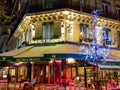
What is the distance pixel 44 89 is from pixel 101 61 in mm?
4642

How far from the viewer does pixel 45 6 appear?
71.5 ft

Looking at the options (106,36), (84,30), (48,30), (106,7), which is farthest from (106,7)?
(48,30)

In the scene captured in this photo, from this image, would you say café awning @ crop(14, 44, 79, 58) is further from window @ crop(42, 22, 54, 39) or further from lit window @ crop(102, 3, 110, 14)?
lit window @ crop(102, 3, 110, 14)

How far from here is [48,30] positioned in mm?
21516

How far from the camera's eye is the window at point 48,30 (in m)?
21.4

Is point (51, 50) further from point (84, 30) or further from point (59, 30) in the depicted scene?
point (84, 30)

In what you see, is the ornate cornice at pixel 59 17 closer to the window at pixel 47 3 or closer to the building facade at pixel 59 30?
the building facade at pixel 59 30

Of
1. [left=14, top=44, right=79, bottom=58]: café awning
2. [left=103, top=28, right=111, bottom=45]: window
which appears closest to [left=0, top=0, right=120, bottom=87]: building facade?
[left=103, top=28, right=111, bottom=45]: window

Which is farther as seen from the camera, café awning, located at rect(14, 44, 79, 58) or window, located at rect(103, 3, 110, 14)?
window, located at rect(103, 3, 110, 14)

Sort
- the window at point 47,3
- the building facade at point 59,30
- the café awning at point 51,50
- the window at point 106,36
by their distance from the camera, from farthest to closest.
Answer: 1. the window at point 106,36
2. the window at point 47,3
3. the building facade at point 59,30
4. the café awning at point 51,50

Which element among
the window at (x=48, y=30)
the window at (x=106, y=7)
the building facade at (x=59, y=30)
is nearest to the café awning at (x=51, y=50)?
the building facade at (x=59, y=30)

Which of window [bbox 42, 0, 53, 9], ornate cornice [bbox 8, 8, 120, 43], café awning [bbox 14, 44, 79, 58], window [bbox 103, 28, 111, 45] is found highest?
window [bbox 42, 0, 53, 9]

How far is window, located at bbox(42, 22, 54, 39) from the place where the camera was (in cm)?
2138

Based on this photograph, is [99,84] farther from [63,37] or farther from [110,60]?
[63,37]
